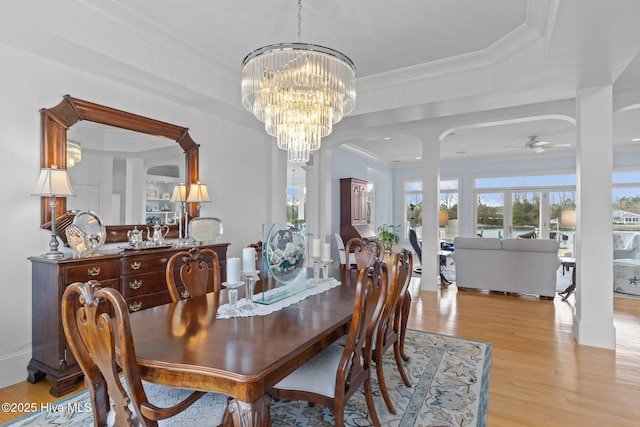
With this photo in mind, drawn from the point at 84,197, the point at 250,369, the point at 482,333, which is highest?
the point at 84,197

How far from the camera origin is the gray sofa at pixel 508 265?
16.1 ft

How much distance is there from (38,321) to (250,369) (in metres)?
2.39

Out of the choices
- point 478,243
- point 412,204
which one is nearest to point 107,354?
point 478,243

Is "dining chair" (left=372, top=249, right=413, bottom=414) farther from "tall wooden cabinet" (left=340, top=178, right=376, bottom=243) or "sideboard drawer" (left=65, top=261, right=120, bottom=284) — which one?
"tall wooden cabinet" (left=340, top=178, right=376, bottom=243)

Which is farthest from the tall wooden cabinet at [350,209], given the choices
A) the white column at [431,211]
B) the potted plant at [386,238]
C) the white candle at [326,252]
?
the white candle at [326,252]

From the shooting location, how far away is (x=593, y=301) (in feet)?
10.9

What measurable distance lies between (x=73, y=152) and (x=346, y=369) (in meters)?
2.95

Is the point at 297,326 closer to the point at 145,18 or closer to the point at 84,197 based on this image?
the point at 84,197

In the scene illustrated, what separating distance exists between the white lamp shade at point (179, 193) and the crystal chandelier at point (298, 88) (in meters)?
1.71

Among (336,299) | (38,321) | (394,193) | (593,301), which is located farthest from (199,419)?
(394,193)

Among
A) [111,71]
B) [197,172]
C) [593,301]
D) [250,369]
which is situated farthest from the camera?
[197,172]

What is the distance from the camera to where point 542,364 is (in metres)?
2.91

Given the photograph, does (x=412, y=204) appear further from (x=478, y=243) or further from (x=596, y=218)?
(x=596, y=218)

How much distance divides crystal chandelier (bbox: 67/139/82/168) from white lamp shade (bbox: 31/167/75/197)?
10.7 inches
